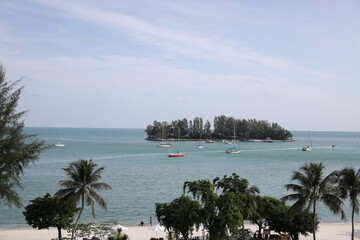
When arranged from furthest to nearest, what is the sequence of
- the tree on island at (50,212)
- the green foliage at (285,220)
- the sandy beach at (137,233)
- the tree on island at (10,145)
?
the sandy beach at (137,233) → the green foliage at (285,220) → the tree on island at (50,212) → the tree on island at (10,145)

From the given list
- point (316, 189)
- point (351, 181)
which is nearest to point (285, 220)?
point (316, 189)

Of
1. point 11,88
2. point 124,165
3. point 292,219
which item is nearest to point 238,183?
point 292,219

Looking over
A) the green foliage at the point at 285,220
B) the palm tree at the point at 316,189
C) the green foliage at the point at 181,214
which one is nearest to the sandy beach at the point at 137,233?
the green foliage at the point at 285,220

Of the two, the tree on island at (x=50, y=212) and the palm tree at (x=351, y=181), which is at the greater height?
the palm tree at (x=351, y=181)

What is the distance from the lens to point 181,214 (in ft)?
78.6

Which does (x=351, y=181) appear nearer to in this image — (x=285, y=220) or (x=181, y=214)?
(x=285, y=220)

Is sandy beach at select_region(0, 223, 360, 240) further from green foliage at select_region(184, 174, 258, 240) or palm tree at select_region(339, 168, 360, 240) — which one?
green foliage at select_region(184, 174, 258, 240)

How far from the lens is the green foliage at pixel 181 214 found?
936 inches

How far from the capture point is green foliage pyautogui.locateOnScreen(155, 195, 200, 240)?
23781 millimetres

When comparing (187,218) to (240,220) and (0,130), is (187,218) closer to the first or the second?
(240,220)

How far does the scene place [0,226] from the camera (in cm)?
4134

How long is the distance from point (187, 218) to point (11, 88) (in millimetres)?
13364

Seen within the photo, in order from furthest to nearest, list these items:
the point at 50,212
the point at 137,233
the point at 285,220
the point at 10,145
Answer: the point at 137,233 < the point at 285,220 < the point at 50,212 < the point at 10,145

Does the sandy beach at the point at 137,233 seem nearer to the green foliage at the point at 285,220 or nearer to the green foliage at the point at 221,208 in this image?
the green foliage at the point at 285,220
